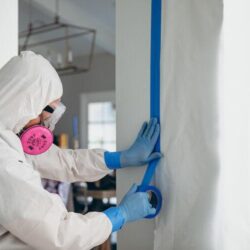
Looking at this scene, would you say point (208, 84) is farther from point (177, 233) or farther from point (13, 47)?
point (13, 47)

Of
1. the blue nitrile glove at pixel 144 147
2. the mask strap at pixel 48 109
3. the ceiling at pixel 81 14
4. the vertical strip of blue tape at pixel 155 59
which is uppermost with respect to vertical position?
the ceiling at pixel 81 14

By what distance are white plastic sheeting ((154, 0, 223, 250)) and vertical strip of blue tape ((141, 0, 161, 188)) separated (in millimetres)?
21

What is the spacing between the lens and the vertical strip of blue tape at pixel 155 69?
42.7 inches

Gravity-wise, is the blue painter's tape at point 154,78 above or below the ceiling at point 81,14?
below

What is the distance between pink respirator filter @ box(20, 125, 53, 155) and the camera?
1.08m

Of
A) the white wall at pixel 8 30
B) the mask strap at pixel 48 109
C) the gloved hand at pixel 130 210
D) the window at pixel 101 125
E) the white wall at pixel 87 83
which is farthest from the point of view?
the window at pixel 101 125

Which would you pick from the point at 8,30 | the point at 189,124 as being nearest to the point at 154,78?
the point at 189,124

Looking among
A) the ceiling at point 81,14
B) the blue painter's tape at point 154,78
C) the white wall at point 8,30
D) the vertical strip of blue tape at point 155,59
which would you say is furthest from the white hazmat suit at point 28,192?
the ceiling at point 81,14

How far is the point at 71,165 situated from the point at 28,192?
1.30 feet

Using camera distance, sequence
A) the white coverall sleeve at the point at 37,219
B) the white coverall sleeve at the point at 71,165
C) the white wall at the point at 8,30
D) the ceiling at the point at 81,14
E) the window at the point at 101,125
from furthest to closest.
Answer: the window at the point at 101,125 < the ceiling at the point at 81,14 < the white wall at the point at 8,30 < the white coverall sleeve at the point at 71,165 < the white coverall sleeve at the point at 37,219

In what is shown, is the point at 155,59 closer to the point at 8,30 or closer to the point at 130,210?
the point at 130,210

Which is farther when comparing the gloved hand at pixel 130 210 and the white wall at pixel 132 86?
the white wall at pixel 132 86

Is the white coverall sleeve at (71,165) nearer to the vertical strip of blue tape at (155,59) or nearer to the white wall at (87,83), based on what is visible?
the vertical strip of blue tape at (155,59)

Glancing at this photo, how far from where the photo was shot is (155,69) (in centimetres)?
109
